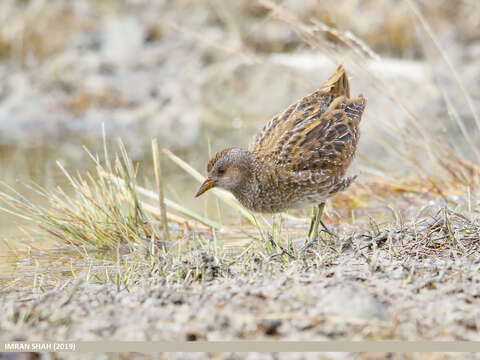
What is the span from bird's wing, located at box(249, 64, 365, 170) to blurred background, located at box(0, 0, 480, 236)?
4.17 m

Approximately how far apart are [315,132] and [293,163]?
314 mm

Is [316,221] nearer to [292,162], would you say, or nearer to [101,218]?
[292,162]

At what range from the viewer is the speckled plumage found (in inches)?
162

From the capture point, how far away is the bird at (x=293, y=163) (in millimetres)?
4113

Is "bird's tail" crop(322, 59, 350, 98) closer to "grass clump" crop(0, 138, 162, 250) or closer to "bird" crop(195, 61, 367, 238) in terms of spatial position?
"bird" crop(195, 61, 367, 238)

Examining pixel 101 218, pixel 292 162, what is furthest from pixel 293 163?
pixel 101 218

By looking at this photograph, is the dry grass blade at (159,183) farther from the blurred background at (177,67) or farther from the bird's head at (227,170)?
the blurred background at (177,67)

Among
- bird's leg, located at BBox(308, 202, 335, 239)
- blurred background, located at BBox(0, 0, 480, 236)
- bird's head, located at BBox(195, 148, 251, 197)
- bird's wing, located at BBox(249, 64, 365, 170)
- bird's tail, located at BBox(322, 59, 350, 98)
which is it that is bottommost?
bird's leg, located at BBox(308, 202, 335, 239)

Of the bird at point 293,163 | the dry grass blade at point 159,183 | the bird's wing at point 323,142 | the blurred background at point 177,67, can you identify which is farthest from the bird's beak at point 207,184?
the blurred background at point 177,67

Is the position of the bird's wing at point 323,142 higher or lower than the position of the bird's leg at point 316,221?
higher

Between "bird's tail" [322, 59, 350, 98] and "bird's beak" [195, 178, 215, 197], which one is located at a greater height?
"bird's tail" [322, 59, 350, 98]

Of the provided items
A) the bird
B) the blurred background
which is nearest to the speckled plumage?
the bird

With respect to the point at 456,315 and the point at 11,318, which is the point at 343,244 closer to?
the point at 456,315

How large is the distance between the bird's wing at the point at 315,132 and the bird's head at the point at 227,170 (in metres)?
0.18
